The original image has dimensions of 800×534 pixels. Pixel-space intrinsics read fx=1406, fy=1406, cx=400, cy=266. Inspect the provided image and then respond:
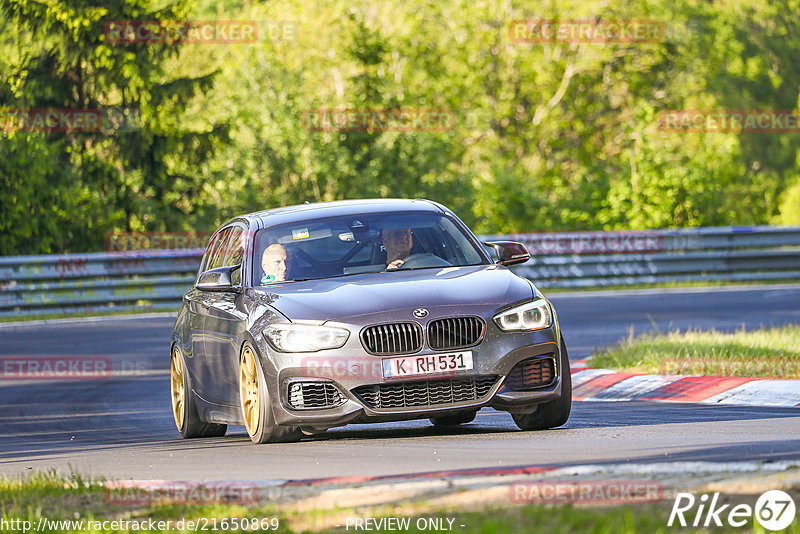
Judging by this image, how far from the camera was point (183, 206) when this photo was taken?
31734 mm

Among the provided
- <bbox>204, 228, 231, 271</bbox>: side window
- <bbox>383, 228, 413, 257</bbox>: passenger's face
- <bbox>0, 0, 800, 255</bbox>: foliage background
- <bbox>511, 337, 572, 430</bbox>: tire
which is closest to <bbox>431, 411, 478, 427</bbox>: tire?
<bbox>511, 337, 572, 430</bbox>: tire

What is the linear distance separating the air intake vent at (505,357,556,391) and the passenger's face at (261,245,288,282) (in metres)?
1.79

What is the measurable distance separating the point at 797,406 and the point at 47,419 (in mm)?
5999

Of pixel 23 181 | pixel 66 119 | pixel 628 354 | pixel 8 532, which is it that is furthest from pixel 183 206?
pixel 8 532

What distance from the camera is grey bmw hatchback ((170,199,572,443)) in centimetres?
834

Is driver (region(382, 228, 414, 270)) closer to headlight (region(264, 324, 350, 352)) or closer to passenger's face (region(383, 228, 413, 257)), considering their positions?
passenger's face (region(383, 228, 413, 257))

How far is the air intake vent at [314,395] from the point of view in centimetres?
838

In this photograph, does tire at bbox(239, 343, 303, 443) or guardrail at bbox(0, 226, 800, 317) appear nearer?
tire at bbox(239, 343, 303, 443)

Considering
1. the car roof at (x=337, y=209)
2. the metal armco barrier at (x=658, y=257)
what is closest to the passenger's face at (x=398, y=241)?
the car roof at (x=337, y=209)

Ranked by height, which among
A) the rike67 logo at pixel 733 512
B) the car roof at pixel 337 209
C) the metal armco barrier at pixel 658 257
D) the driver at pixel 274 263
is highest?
the car roof at pixel 337 209

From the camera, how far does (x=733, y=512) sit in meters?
5.06

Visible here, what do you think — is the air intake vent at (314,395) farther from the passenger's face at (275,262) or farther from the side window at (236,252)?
the side window at (236,252)

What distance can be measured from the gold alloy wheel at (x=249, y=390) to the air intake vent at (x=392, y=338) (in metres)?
0.83

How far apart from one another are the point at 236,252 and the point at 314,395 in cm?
217
